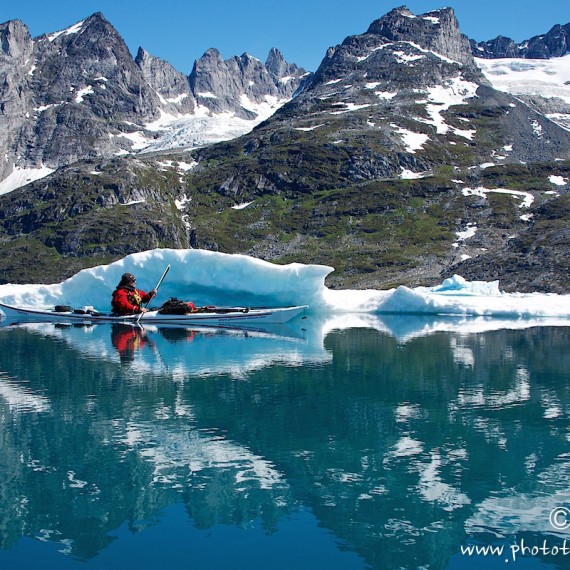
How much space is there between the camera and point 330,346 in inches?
1574

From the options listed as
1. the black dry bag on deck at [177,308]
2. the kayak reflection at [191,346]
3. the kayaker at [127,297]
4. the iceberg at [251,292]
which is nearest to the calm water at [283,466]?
the kayak reflection at [191,346]

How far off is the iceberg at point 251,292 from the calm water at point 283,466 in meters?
22.8

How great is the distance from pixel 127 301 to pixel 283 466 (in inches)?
1458

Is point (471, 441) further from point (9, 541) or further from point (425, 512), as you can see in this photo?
point (9, 541)

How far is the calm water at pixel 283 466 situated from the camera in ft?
Result: 40.4

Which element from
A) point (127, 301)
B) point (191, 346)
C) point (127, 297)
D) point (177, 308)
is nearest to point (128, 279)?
point (127, 297)

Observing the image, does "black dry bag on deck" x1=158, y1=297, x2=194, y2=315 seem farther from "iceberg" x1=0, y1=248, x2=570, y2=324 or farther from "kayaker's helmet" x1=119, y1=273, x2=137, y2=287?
"iceberg" x1=0, y1=248, x2=570, y2=324

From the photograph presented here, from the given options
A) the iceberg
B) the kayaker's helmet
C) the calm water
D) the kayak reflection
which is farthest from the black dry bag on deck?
the calm water

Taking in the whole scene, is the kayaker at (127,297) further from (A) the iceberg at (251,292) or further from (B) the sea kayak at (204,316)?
(A) the iceberg at (251,292)

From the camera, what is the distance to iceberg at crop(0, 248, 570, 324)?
54.1m

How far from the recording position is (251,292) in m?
56.4

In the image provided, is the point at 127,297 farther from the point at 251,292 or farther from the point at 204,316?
the point at 251,292

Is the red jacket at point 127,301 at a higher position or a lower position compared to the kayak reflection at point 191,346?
→ higher

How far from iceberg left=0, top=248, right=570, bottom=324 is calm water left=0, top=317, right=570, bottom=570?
2279 centimetres
